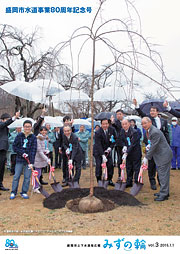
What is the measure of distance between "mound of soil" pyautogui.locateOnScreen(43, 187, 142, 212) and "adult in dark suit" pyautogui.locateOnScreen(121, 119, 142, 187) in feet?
2.77

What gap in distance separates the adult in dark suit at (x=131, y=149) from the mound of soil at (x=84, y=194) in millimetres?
843

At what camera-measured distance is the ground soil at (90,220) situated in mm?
2836

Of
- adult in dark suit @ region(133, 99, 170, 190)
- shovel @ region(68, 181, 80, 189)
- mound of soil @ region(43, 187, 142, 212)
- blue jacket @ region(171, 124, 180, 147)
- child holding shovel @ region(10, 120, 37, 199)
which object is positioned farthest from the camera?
blue jacket @ region(171, 124, 180, 147)

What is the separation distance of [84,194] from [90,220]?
1142 mm

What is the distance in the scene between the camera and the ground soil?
9.30ft

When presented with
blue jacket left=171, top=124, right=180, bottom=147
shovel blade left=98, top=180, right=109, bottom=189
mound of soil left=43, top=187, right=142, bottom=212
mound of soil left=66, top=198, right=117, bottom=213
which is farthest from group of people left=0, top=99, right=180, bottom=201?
blue jacket left=171, top=124, right=180, bottom=147

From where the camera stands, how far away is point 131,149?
194 inches

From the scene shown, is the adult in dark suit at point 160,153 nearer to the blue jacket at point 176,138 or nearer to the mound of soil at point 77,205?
the mound of soil at point 77,205

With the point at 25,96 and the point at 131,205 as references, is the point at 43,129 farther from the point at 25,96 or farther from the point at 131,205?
the point at 131,205

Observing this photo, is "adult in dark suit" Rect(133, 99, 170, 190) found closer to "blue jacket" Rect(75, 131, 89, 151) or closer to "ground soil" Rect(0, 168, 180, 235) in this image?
"ground soil" Rect(0, 168, 180, 235)

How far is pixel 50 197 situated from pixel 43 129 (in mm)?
1857

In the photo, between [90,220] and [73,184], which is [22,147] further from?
[90,220]

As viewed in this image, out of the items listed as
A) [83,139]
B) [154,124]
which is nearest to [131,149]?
[154,124]

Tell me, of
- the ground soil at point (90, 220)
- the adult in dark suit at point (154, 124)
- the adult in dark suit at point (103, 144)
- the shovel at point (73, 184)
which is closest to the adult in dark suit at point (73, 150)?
the shovel at point (73, 184)
